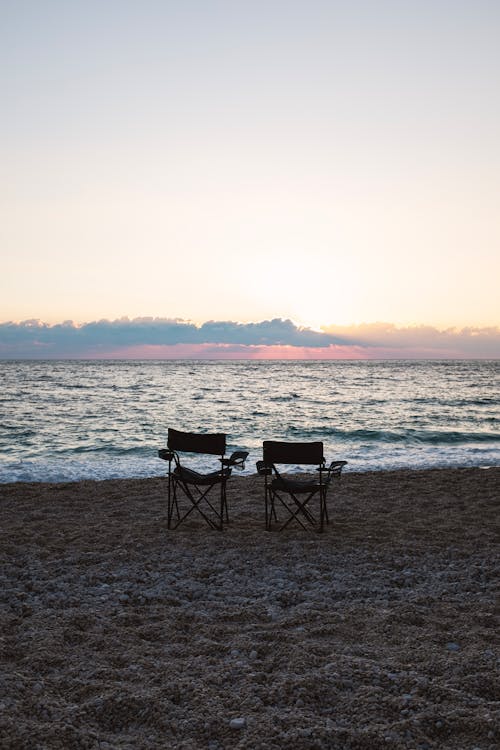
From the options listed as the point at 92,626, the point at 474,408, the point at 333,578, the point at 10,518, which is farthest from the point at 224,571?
the point at 474,408

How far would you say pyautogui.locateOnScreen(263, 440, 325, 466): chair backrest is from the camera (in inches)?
254

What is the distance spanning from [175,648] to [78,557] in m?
2.25

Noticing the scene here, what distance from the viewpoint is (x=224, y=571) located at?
528 cm

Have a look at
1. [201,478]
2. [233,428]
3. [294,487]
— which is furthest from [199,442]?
[233,428]

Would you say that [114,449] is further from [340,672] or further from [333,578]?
[340,672]

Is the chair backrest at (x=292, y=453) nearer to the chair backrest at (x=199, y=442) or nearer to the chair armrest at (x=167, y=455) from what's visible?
the chair backrest at (x=199, y=442)

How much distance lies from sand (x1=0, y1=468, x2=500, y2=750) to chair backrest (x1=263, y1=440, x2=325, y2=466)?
0.89 m

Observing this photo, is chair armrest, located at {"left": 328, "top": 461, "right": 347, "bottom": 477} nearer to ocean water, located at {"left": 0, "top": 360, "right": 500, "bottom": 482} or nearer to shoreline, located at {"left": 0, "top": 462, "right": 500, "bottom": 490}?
shoreline, located at {"left": 0, "top": 462, "right": 500, "bottom": 490}

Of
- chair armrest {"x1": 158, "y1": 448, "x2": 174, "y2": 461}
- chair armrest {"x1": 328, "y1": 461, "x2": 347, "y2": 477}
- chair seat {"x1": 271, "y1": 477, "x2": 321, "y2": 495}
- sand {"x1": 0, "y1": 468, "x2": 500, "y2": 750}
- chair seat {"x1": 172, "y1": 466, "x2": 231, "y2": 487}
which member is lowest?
sand {"x1": 0, "y1": 468, "x2": 500, "y2": 750}

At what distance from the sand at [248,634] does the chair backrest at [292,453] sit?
35.1 inches

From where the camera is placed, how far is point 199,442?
260 inches

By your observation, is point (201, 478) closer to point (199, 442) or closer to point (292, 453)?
point (199, 442)

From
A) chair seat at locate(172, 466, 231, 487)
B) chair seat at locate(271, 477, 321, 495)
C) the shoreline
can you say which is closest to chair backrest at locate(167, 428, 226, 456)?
chair seat at locate(172, 466, 231, 487)

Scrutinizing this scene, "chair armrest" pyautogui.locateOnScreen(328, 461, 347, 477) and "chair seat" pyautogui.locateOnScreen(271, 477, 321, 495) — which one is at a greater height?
"chair armrest" pyautogui.locateOnScreen(328, 461, 347, 477)
